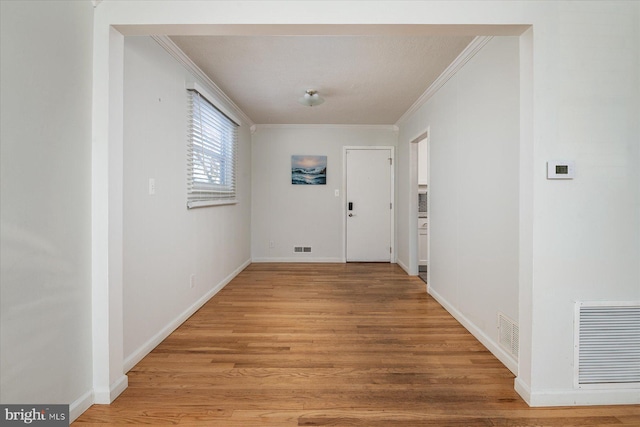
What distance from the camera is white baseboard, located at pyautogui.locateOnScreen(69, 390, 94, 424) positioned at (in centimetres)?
165

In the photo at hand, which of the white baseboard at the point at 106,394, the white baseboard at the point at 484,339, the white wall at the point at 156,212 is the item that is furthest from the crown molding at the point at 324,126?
the white baseboard at the point at 106,394

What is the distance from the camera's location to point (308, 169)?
587cm

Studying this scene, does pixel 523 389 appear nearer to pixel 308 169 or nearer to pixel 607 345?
pixel 607 345

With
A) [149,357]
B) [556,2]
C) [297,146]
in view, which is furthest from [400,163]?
[149,357]

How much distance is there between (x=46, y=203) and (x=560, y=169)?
2547 mm

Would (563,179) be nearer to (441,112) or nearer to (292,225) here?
(441,112)

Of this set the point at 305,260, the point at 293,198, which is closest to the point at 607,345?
the point at 305,260

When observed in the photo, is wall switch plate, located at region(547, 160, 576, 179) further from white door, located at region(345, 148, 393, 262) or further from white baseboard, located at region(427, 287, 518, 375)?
white door, located at region(345, 148, 393, 262)

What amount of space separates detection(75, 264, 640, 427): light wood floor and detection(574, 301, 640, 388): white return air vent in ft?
0.52

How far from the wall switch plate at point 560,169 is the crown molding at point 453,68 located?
3.99 ft

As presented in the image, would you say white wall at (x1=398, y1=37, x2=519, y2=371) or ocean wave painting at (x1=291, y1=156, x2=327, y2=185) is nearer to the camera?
white wall at (x1=398, y1=37, x2=519, y2=371)

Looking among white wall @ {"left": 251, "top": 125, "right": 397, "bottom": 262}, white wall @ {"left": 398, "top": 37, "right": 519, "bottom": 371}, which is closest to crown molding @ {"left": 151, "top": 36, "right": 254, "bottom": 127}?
white wall @ {"left": 251, "top": 125, "right": 397, "bottom": 262}

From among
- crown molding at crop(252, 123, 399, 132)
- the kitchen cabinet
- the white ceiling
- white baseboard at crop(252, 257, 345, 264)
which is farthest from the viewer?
white baseboard at crop(252, 257, 345, 264)

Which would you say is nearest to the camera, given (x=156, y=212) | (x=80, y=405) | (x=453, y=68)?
(x=80, y=405)
